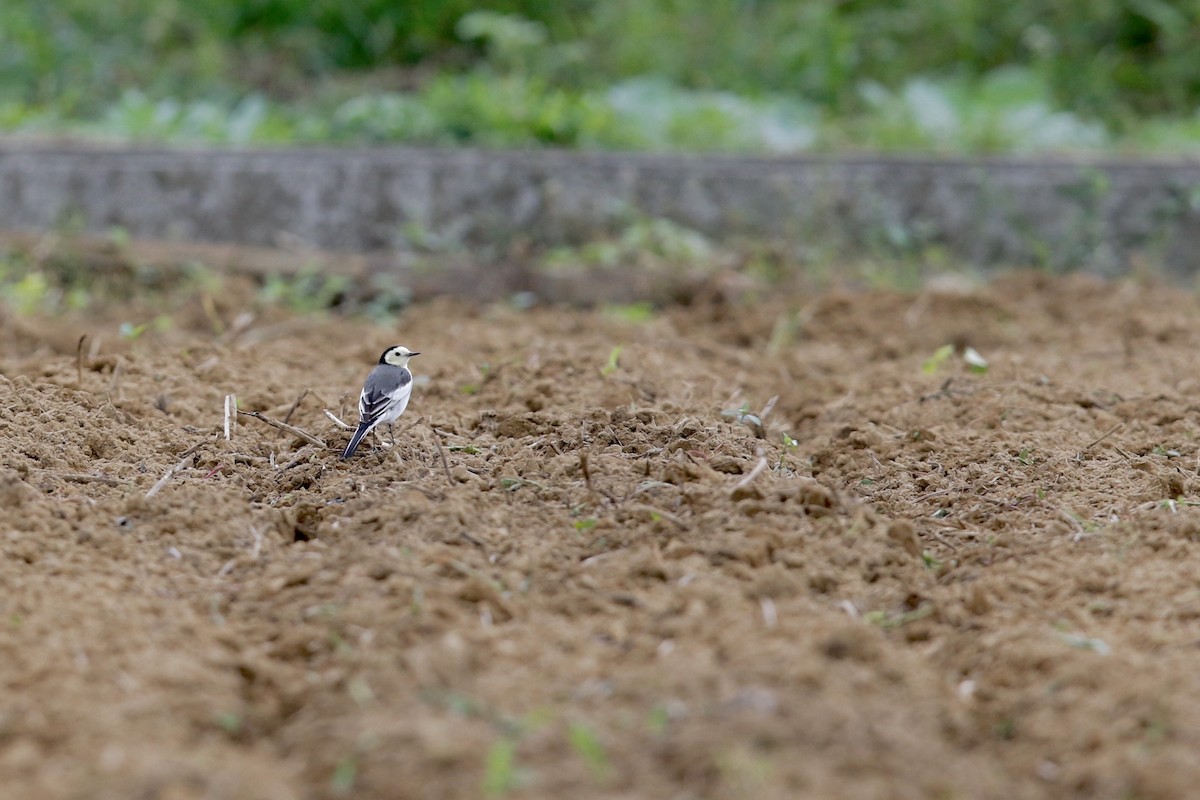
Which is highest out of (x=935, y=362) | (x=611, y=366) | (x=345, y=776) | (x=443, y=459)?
(x=345, y=776)

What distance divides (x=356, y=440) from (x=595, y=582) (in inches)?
36.4

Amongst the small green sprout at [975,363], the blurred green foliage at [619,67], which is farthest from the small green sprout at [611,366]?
the blurred green foliage at [619,67]

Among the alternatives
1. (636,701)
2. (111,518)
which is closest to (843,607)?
(636,701)

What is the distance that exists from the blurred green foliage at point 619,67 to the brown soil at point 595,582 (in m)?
3.36

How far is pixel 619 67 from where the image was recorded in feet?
26.9

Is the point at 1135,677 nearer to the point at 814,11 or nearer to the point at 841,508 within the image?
the point at 841,508

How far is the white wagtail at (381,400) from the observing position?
310cm

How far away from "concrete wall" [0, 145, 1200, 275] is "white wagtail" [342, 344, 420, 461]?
3327 mm

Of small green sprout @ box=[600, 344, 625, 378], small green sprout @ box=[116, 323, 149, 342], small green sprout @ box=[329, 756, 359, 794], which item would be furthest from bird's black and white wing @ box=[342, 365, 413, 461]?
small green sprout @ box=[329, 756, 359, 794]

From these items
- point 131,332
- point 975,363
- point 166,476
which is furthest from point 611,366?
point 131,332

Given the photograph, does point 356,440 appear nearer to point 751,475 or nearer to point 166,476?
point 166,476

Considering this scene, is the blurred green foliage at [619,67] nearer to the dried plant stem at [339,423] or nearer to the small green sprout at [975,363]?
the small green sprout at [975,363]

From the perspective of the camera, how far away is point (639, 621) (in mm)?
2275

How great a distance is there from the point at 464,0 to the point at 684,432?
6033 mm
